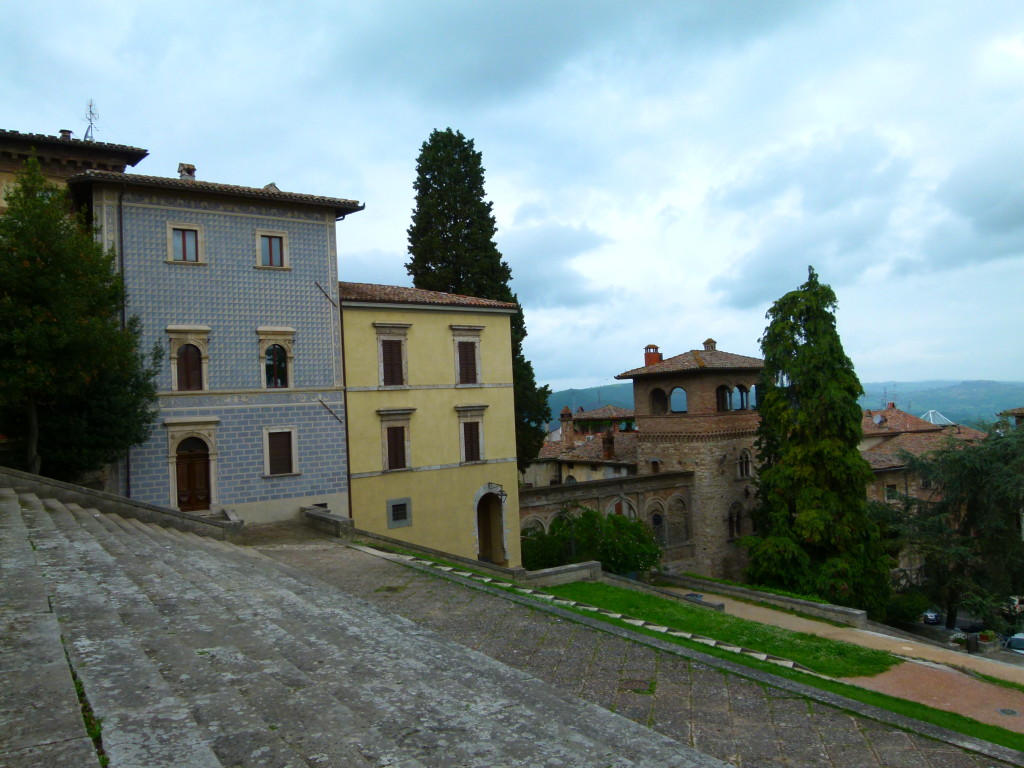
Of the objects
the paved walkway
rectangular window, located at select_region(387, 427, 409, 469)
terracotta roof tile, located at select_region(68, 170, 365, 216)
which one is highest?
terracotta roof tile, located at select_region(68, 170, 365, 216)

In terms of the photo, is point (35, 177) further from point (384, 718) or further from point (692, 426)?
point (692, 426)

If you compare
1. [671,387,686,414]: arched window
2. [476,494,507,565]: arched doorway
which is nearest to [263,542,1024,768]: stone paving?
[476,494,507,565]: arched doorway

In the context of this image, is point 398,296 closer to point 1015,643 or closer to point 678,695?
point 678,695

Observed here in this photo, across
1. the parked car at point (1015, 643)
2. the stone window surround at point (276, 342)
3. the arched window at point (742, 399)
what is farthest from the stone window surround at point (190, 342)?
the parked car at point (1015, 643)

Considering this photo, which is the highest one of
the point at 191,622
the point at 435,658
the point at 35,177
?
the point at 35,177

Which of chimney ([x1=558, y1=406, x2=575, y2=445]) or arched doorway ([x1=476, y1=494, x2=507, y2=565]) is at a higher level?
chimney ([x1=558, y1=406, x2=575, y2=445])

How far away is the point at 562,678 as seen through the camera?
6801 mm

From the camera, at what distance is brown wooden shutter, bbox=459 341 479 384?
2306 centimetres

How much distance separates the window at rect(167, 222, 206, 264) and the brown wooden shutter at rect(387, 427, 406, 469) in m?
7.26

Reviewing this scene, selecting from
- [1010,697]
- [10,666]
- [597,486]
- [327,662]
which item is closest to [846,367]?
[597,486]

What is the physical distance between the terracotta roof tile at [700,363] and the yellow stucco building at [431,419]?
984cm

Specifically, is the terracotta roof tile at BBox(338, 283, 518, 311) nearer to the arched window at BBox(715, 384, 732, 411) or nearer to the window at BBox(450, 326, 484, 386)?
the window at BBox(450, 326, 484, 386)

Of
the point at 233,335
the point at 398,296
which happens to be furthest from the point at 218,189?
the point at 398,296

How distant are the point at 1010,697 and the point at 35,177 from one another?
72.2 feet
